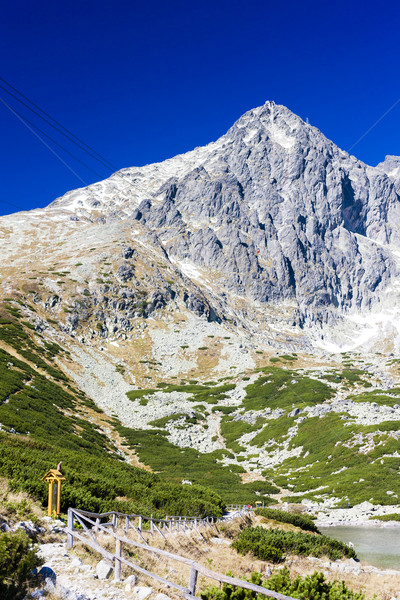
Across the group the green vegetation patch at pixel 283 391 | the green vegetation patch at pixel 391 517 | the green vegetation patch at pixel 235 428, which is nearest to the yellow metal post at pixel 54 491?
the green vegetation patch at pixel 391 517

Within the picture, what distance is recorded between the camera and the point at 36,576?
778cm

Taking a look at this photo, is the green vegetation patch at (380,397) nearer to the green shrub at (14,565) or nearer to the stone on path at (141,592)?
the stone on path at (141,592)

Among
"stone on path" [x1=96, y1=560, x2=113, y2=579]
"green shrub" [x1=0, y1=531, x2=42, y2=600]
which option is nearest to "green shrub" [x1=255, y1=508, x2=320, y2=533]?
"stone on path" [x1=96, y1=560, x2=113, y2=579]

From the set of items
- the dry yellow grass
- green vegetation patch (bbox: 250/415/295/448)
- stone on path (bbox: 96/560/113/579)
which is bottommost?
the dry yellow grass

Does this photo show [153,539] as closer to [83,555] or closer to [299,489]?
[83,555]

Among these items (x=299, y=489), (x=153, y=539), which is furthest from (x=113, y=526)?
(x=299, y=489)

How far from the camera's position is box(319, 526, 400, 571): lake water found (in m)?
24.9

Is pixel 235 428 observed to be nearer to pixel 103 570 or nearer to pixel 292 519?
pixel 292 519

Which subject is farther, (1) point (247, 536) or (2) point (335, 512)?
(2) point (335, 512)

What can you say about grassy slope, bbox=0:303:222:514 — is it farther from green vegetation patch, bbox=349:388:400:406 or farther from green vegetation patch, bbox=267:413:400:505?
green vegetation patch, bbox=349:388:400:406

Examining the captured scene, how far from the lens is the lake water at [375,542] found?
24.9 metres

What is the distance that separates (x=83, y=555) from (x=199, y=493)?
1034 inches

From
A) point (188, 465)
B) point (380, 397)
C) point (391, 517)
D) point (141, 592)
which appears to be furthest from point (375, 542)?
point (380, 397)

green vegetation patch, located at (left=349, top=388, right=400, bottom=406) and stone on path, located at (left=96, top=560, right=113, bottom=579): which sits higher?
green vegetation patch, located at (left=349, top=388, right=400, bottom=406)
